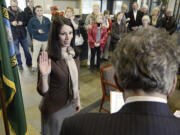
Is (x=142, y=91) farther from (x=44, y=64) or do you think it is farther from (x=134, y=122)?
(x=44, y=64)

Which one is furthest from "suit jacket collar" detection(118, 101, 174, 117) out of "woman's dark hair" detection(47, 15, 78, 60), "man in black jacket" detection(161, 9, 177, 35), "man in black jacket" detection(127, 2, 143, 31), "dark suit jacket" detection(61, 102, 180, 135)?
"man in black jacket" detection(161, 9, 177, 35)

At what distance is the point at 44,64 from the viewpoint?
1.31m

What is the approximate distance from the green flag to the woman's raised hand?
0.24 m

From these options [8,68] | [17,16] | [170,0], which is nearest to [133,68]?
[8,68]

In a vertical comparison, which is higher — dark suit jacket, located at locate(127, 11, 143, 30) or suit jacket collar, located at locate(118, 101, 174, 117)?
dark suit jacket, located at locate(127, 11, 143, 30)

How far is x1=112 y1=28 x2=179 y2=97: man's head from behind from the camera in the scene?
22.3 inches

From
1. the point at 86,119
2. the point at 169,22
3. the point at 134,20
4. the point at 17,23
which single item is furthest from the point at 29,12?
the point at 169,22

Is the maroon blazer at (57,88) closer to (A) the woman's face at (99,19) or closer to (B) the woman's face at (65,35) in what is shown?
(B) the woman's face at (65,35)

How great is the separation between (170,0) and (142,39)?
32.9 feet

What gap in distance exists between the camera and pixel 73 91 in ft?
5.21

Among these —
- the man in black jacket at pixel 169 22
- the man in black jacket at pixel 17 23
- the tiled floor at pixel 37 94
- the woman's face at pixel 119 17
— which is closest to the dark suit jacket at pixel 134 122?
the tiled floor at pixel 37 94

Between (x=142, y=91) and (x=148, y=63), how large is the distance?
106 millimetres

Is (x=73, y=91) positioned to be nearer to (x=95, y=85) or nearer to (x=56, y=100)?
(x=56, y=100)

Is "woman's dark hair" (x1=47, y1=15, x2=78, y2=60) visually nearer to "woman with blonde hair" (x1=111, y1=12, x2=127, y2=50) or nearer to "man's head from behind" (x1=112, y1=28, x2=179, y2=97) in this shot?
"man's head from behind" (x1=112, y1=28, x2=179, y2=97)
